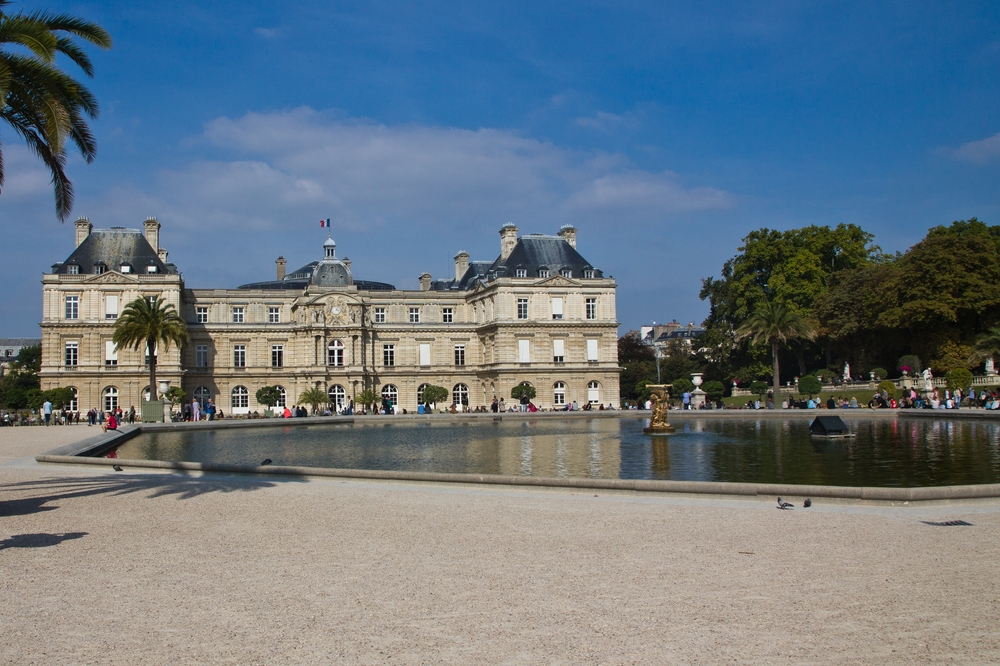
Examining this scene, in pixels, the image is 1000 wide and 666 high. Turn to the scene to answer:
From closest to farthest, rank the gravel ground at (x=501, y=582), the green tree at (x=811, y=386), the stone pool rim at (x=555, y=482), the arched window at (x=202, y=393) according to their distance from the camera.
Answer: the gravel ground at (x=501, y=582)
the stone pool rim at (x=555, y=482)
the green tree at (x=811, y=386)
the arched window at (x=202, y=393)

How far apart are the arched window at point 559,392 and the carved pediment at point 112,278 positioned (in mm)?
31339

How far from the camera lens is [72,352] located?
5981 centimetres

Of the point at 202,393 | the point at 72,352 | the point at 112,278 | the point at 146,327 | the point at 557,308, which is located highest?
the point at 112,278

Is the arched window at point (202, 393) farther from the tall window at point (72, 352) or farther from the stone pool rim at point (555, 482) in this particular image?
the stone pool rim at point (555, 482)

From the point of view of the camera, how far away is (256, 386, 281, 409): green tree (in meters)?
59.2

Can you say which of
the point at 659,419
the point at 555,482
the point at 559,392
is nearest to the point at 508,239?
the point at 559,392

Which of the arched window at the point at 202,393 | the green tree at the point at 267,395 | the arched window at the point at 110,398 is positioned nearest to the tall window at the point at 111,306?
the arched window at the point at 110,398

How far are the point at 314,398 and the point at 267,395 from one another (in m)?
4.17

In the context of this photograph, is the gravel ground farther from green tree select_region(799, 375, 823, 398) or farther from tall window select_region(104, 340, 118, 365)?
tall window select_region(104, 340, 118, 365)

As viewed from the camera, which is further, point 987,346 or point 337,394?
point 337,394

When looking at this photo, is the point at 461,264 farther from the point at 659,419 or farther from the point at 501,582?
the point at 501,582

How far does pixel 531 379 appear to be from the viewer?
63219mm

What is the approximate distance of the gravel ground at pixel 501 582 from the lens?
6516mm

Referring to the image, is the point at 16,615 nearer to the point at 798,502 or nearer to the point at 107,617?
the point at 107,617
